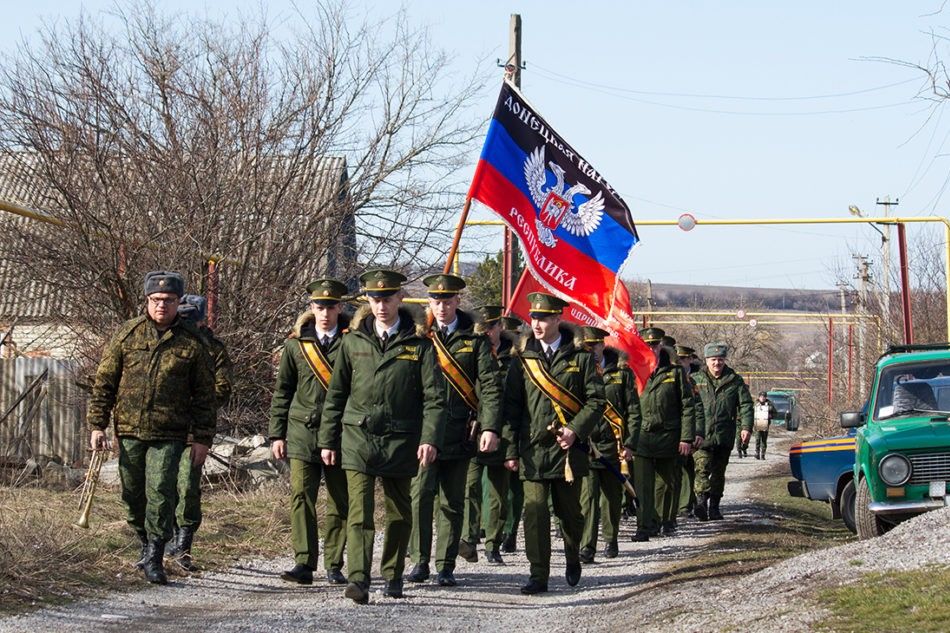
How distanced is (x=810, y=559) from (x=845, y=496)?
586cm

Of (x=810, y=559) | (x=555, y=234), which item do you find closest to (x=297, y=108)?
(x=555, y=234)

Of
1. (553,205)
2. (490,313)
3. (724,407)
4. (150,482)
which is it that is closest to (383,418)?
(150,482)

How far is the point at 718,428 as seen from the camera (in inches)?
697

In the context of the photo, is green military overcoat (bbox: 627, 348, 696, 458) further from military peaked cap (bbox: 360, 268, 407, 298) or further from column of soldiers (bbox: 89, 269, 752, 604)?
military peaked cap (bbox: 360, 268, 407, 298)

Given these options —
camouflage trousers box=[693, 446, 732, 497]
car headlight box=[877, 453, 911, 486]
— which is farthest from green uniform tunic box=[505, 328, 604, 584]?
camouflage trousers box=[693, 446, 732, 497]

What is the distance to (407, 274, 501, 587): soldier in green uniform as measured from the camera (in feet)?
34.2

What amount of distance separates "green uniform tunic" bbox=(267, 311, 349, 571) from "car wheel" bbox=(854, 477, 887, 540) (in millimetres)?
4674

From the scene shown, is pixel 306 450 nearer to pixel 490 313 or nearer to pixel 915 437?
pixel 490 313

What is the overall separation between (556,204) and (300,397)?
5.04 m

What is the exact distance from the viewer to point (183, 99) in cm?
1781

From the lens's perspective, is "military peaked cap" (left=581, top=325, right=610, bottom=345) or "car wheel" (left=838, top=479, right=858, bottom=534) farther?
"car wheel" (left=838, top=479, right=858, bottom=534)

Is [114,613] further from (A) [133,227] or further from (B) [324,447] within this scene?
(A) [133,227]

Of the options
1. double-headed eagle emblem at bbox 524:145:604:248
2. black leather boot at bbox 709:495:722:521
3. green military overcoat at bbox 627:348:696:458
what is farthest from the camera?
black leather boot at bbox 709:495:722:521

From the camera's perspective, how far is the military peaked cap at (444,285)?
10688 mm
